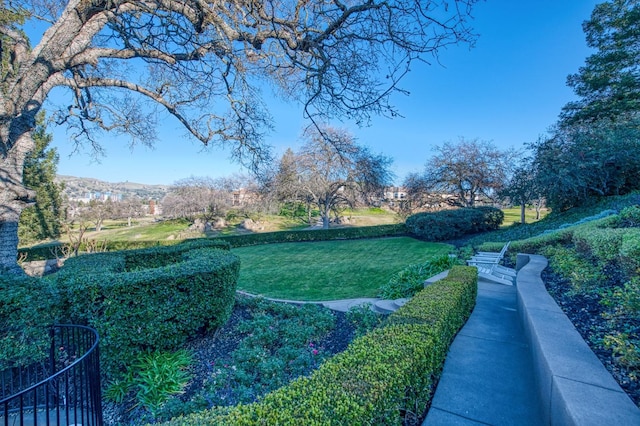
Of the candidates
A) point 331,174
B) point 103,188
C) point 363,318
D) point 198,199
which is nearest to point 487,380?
point 363,318

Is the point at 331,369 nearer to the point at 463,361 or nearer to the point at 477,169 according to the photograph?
the point at 463,361

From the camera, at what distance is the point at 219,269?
4.29 metres

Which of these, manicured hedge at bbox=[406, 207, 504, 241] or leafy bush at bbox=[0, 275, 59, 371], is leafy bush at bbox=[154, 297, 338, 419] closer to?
leafy bush at bbox=[0, 275, 59, 371]

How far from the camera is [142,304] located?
143 inches

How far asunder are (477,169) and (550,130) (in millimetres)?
3877

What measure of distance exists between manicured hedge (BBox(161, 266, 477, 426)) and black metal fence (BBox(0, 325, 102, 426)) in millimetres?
1060

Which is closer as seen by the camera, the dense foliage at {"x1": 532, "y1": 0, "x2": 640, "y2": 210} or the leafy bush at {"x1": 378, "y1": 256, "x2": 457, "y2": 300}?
the leafy bush at {"x1": 378, "y1": 256, "x2": 457, "y2": 300}

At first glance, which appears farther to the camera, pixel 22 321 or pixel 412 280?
pixel 412 280

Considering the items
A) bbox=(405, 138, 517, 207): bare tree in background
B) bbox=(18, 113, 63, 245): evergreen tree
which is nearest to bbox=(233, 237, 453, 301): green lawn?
bbox=(405, 138, 517, 207): bare tree in background

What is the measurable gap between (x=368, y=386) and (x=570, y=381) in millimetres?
1413

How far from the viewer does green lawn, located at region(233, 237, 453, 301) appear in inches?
303

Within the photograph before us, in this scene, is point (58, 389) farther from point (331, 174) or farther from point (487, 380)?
point (331, 174)

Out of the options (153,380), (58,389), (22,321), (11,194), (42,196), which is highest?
(42,196)

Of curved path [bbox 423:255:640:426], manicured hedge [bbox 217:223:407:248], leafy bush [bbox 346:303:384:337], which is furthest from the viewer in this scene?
manicured hedge [bbox 217:223:407:248]
